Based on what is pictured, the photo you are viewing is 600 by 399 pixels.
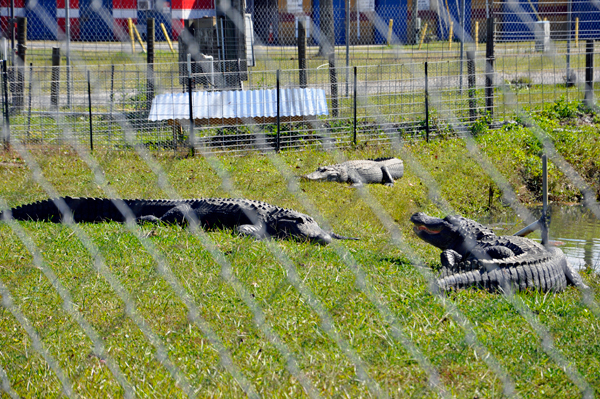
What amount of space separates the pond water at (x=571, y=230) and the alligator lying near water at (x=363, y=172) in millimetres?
1523

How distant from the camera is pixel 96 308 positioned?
335 centimetres

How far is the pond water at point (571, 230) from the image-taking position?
5.58 meters

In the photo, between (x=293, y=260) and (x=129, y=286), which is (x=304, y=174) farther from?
(x=129, y=286)

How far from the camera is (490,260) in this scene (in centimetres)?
412

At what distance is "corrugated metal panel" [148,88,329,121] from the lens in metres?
9.38

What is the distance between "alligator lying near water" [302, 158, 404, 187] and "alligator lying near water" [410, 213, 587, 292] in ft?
9.75

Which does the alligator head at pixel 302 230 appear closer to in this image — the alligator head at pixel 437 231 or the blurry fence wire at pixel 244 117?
the alligator head at pixel 437 231

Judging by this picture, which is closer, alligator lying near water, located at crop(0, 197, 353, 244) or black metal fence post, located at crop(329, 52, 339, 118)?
alligator lying near water, located at crop(0, 197, 353, 244)

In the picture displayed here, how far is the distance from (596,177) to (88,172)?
634cm

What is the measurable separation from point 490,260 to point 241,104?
6265mm

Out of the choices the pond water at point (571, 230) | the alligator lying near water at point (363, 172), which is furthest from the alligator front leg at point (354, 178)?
the pond water at point (571, 230)

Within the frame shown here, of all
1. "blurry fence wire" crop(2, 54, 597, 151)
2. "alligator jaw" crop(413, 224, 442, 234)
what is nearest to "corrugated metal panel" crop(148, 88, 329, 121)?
"blurry fence wire" crop(2, 54, 597, 151)

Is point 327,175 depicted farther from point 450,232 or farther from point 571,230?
point 450,232

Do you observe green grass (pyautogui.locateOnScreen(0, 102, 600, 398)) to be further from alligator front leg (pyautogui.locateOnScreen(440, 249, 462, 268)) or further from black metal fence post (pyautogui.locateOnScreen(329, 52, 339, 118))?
black metal fence post (pyautogui.locateOnScreen(329, 52, 339, 118))
